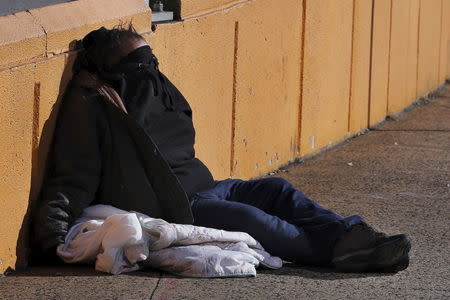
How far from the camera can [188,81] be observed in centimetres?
661

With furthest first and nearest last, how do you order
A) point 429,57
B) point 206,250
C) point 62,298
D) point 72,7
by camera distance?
1. point 429,57
2. point 72,7
3. point 206,250
4. point 62,298

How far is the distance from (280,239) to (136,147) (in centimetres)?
75

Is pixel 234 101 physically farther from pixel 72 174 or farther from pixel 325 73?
pixel 72 174

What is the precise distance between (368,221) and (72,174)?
1.99 metres

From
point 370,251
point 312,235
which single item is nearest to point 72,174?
point 312,235

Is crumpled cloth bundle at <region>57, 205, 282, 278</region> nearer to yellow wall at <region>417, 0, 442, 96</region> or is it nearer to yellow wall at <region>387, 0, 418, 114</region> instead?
yellow wall at <region>387, 0, 418, 114</region>

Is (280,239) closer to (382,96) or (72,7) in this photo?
(72,7)

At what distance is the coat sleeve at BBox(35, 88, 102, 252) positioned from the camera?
517 centimetres

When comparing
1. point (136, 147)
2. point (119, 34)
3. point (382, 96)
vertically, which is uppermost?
point (119, 34)

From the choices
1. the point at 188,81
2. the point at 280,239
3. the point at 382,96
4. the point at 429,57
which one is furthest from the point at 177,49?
the point at 429,57

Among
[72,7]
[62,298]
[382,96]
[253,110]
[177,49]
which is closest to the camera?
[62,298]

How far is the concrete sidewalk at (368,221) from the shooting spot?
4945mm

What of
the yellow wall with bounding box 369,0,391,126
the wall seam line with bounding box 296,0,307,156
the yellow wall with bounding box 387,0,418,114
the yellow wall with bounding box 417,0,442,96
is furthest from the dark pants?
the yellow wall with bounding box 417,0,442,96

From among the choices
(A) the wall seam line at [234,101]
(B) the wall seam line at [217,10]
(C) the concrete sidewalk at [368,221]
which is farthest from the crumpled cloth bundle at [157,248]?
→ (A) the wall seam line at [234,101]
